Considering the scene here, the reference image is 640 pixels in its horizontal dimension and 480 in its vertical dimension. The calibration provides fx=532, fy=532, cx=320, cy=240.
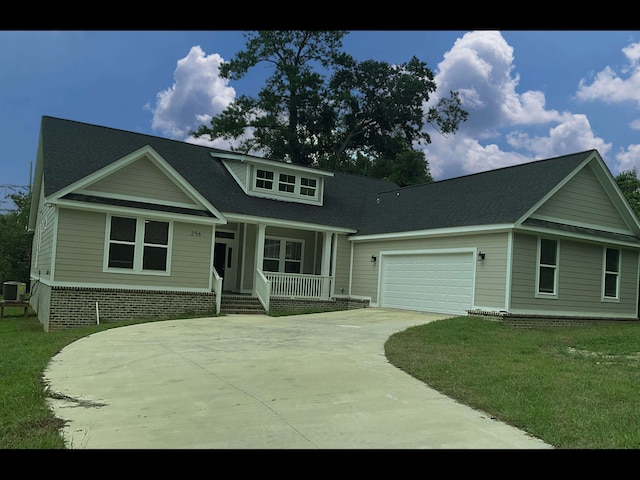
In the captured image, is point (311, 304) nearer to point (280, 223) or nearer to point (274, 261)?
point (274, 261)

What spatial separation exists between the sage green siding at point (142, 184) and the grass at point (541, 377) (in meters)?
8.56

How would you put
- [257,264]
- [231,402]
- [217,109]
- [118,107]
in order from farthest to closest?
[217,109] → [257,264] → [118,107] → [231,402]

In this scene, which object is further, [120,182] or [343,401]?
[120,182]

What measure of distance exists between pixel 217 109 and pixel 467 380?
122 feet

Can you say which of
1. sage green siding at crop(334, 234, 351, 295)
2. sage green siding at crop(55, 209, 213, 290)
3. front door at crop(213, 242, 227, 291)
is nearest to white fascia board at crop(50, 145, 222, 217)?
sage green siding at crop(55, 209, 213, 290)

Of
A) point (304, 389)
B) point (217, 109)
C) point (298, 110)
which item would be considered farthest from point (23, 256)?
point (304, 389)

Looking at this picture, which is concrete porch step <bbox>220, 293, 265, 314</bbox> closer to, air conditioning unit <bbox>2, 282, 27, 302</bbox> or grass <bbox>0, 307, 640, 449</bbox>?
grass <bbox>0, 307, 640, 449</bbox>

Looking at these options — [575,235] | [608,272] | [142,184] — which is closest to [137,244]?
[142,184]

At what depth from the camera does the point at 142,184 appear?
1599 centimetres

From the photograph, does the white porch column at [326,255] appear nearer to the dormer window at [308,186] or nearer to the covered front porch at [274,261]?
the covered front porch at [274,261]

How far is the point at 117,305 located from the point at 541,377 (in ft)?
38.7
